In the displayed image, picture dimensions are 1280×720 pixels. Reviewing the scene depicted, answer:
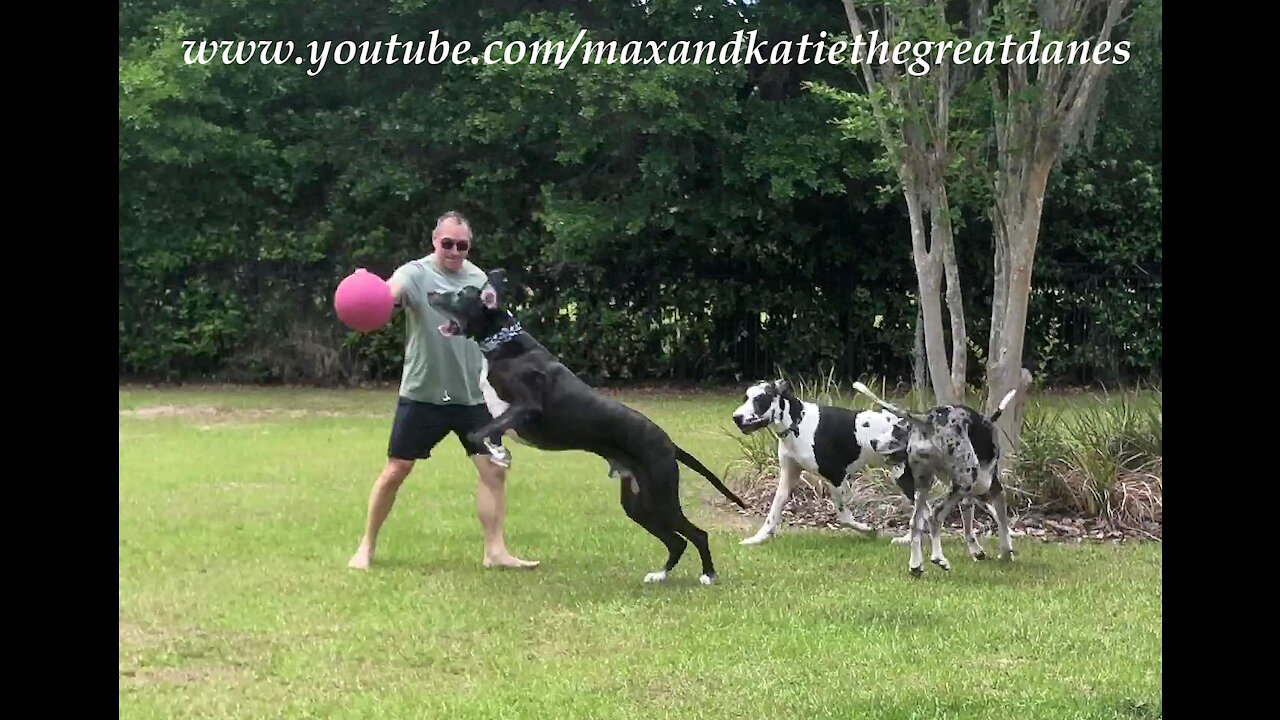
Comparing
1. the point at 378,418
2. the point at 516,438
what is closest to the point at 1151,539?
the point at 516,438

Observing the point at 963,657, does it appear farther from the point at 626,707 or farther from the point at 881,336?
the point at 881,336

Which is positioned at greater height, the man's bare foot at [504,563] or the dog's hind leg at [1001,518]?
the dog's hind leg at [1001,518]

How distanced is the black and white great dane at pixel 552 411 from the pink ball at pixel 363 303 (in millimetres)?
331

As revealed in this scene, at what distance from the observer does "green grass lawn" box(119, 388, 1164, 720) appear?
14.1ft

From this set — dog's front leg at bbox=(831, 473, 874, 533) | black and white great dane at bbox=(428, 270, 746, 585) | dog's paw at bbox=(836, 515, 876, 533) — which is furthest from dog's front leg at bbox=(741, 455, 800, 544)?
black and white great dane at bbox=(428, 270, 746, 585)

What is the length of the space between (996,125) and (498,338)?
13.6 feet

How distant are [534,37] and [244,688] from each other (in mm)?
11481

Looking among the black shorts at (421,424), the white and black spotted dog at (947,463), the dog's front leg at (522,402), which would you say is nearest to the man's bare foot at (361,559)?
the black shorts at (421,424)

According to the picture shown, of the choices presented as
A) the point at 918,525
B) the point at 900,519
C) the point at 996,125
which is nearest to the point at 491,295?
the point at 918,525

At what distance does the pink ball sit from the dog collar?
54cm

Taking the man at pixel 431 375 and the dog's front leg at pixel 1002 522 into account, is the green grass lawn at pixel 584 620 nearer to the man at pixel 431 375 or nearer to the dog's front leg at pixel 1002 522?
the dog's front leg at pixel 1002 522

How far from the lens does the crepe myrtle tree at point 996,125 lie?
7469 millimetres

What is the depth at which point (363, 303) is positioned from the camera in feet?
19.3

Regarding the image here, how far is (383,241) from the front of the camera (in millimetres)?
15922
